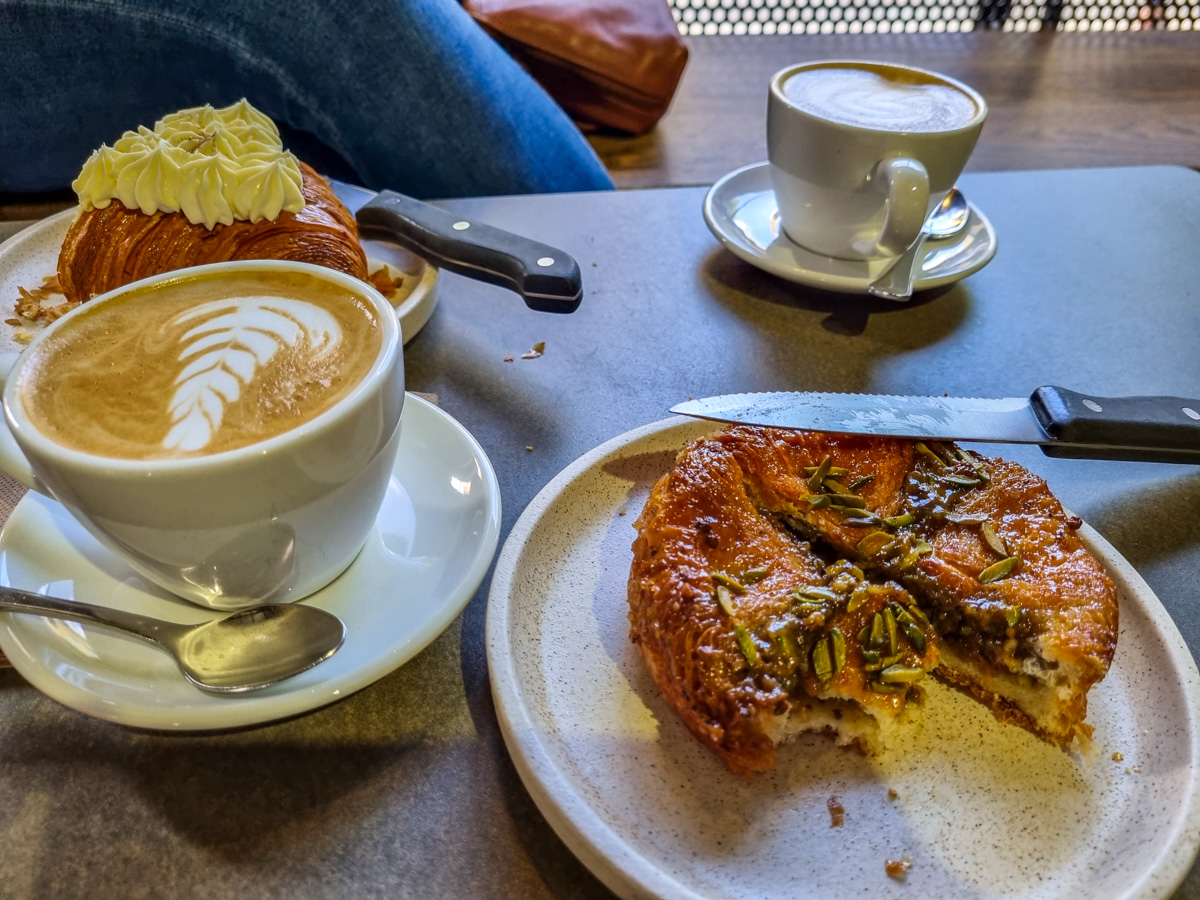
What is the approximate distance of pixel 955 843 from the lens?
2.09 feet

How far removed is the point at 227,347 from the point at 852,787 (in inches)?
26.1

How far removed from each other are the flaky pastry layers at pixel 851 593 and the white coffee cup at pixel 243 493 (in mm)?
267

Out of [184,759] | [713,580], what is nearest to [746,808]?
[713,580]

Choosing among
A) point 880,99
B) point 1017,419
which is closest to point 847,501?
point 1017,419

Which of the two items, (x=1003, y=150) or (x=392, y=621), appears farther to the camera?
(x=1003, y=150)

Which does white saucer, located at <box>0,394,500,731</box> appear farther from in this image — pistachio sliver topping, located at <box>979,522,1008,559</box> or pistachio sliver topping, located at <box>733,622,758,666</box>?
pistachio sliver topping, located at <box>979,522,1008,559</box>

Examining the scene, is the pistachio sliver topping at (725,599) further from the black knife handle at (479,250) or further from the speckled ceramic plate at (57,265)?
the speckled ceramic plate at (57,265)

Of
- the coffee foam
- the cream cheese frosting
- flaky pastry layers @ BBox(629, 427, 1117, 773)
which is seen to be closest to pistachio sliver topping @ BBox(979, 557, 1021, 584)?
flaky pastry layers @ BBox(629, 427, 1117, 773)

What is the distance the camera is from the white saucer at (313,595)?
2.15ft

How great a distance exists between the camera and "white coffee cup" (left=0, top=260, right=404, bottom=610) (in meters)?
0.65

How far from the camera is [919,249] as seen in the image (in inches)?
54.6

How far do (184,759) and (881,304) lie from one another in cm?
119

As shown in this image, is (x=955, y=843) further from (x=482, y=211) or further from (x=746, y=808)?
(x=482, y=211)

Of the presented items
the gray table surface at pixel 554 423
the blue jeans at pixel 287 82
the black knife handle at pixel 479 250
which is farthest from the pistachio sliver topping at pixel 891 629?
the blue jeans at pixel 287 82
